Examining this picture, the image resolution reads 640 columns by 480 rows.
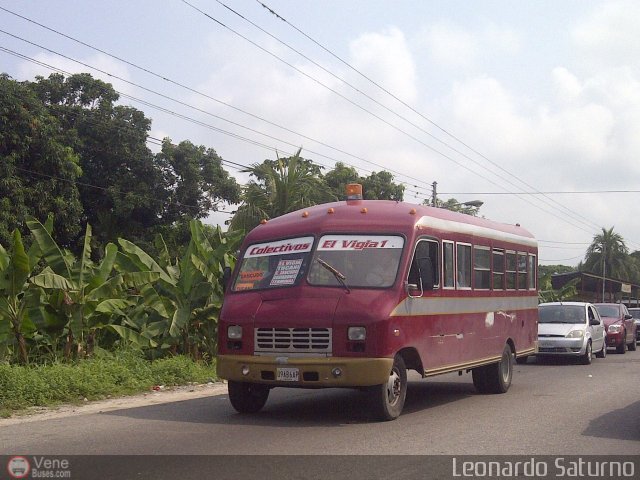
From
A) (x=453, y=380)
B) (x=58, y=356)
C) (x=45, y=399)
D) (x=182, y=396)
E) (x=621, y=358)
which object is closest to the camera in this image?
(x=45, y=399)

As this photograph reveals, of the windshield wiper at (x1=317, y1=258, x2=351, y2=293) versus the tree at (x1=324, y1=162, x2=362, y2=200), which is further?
the tree at (x1=324, y1=162, x2=362, y2=200)

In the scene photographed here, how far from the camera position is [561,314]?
2236 cm

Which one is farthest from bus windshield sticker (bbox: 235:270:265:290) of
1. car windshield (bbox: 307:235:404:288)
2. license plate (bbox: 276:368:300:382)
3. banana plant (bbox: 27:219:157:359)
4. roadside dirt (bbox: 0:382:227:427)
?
banana plant (bbox: 27:219:157:359)

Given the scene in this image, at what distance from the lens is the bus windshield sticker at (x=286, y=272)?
33.8ft

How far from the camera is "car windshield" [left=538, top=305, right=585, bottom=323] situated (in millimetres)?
22156

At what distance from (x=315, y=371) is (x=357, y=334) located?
661mm

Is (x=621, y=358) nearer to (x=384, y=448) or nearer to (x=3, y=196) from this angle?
(x=384, y=448)

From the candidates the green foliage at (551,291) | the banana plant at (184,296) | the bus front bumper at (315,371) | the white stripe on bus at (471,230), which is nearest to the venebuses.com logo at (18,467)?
the bus front bumper at (315,371)

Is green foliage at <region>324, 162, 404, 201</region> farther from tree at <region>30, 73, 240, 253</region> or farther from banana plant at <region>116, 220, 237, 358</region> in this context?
banana plant at <region>116, 220, 237, 358</region>

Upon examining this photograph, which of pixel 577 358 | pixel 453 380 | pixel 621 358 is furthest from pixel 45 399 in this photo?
pixel 621 358

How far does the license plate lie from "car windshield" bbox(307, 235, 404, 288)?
1149 millimetres

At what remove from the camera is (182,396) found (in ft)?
42.5

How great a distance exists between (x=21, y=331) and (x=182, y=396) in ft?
10.1

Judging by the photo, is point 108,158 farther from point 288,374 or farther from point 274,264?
point 288,374
